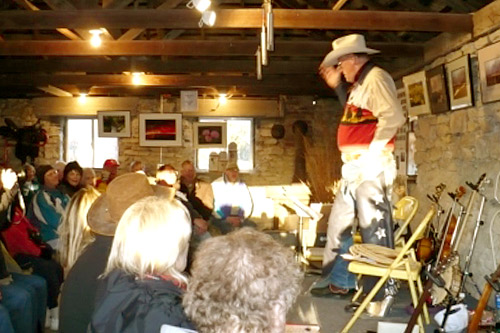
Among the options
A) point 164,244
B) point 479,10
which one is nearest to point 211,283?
point 164,244

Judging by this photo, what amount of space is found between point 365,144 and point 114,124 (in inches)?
288

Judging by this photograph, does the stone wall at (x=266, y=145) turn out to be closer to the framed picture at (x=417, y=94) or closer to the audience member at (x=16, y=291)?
the framed picture at (x=417, y=94)

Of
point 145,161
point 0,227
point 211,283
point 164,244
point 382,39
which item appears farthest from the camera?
point 145,161

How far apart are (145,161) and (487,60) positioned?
7.17m

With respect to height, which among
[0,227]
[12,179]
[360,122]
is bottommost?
[0,227]

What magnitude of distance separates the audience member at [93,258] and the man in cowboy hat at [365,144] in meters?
2.01

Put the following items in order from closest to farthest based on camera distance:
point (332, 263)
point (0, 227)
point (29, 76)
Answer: point (0, 227) < point (332, 263) < point (29, 76)

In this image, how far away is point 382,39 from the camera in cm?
785

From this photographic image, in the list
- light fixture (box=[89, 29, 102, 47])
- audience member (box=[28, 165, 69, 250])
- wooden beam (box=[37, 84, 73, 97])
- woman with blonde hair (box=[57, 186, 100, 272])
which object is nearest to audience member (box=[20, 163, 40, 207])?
audience member (box=[28, 165, 69, 250])

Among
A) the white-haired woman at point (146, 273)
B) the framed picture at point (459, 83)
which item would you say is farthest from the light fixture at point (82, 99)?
Result: the white-haired woman at point (146, 273)

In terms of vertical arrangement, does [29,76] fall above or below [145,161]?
above

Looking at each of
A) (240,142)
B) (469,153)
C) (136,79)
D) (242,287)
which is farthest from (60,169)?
(242,287)

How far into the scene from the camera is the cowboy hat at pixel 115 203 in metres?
2.71

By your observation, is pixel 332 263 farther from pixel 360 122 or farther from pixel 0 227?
pixel 0 227
